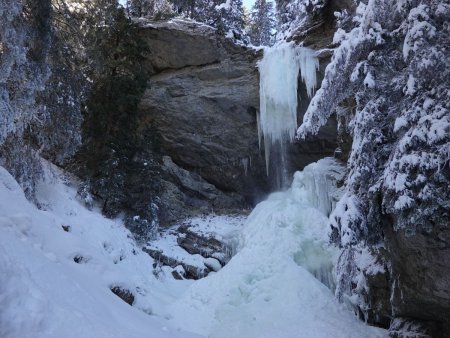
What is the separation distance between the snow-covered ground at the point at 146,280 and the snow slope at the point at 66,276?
15 millimetres

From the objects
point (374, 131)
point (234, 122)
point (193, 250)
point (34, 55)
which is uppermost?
point (34, 55)

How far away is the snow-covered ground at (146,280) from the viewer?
162 inches

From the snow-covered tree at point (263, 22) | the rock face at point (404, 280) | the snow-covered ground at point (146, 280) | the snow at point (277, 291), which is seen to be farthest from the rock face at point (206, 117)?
the snow-covered tree at point (263, 22)

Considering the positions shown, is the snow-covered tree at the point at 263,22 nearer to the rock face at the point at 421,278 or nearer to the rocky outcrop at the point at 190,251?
the rocky outcrop at the point at 190,251

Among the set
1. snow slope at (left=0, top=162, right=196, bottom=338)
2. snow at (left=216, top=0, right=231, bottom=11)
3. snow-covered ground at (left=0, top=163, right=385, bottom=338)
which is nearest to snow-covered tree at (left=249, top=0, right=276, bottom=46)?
snow at (left=216, top=0, right=231, bottom=11)

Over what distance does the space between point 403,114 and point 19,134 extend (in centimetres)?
728

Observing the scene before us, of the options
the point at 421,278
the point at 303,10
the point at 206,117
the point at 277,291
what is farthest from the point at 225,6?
the point at 421,278

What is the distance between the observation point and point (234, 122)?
53.1 ft

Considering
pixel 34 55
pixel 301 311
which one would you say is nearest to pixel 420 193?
pixel 301 311

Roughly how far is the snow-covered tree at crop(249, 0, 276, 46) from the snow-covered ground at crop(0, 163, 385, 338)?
56.2 feet

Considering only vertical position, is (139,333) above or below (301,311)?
above

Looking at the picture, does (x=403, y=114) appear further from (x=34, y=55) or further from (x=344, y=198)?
(x=34, y=55)

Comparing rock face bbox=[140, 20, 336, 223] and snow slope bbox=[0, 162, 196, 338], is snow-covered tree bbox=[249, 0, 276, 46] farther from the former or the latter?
snow slope bbox=[0, 162, 196, 338]

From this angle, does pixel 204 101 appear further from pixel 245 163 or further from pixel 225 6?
pixel 225 6
